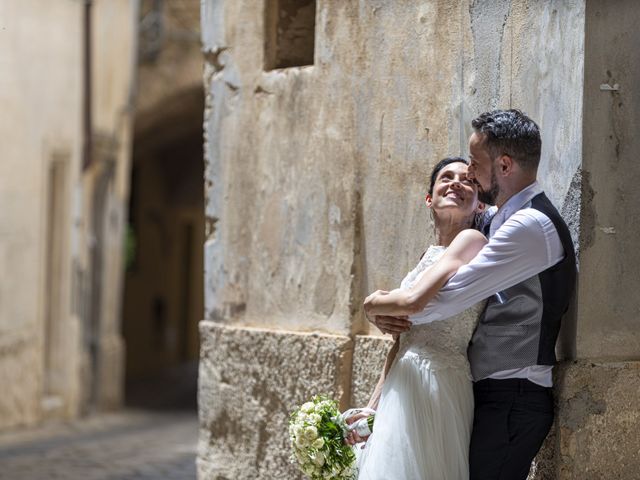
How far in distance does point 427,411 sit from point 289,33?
2.48 m

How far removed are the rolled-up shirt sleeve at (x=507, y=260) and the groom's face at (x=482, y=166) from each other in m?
0.16

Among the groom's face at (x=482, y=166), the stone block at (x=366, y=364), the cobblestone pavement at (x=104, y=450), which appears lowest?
the cobblestone pavement at (x=104, y=450)

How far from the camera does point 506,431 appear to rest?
12.2ft

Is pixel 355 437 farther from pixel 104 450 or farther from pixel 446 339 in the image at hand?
pixel 104 450

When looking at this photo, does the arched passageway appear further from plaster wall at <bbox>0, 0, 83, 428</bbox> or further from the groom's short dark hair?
the groom's short dark hair

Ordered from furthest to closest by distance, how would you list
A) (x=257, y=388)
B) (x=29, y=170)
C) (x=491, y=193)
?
(x=29, y=170)
(x=257, y=388)
(x=491, y=193)

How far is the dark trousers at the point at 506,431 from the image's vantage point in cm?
373

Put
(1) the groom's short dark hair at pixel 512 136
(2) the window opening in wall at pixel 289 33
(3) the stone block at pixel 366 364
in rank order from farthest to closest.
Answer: (2) the window opening in wall at pixel 289 33, (3) the stone block at pixel 366 364, (1) the groom's short dark hair at pixel 512 136

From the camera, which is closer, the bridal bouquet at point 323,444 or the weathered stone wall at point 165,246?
the bridal bouquet at point 323,444

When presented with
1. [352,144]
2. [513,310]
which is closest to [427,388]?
[513,310]

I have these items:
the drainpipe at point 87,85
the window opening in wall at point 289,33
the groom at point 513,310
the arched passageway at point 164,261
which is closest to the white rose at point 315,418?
the groom at point 513,310

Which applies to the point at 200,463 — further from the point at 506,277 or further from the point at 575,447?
the point at 506,277

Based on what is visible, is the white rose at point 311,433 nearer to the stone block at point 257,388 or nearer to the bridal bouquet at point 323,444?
the bridal bouquet at point 323,444

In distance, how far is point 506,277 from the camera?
143 inches
